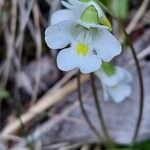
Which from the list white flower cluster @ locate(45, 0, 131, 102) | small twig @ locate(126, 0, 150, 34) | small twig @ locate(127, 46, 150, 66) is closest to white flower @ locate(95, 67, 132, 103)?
small twig @ locate(127, 46, 150, 66)

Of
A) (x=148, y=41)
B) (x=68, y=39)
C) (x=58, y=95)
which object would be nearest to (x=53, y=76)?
(x=58, y=95)

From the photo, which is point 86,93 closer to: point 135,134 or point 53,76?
point 53,76

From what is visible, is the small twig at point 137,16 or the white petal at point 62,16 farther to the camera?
the small twig at point 137,16

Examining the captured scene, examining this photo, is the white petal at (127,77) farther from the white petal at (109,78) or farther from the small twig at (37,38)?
the small twig at (37,38)

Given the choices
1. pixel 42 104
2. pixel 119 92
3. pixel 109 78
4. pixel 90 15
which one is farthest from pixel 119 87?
pixel 90 15

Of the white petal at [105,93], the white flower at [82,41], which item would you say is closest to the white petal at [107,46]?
the white flower at [82,41]

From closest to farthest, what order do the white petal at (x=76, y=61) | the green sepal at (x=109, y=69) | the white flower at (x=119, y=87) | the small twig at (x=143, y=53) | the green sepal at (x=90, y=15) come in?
the green sepal at (x=90, y=15), the white petal at (x=76, y=61), the green sepal at (x=109, y=69), the white flower at (x=119, y=87), the small twig at (x=143, y=53)

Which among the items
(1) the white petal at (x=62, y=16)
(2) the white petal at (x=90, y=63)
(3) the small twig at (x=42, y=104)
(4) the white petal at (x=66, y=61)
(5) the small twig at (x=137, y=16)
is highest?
(1) the white petal at (x=62, y=16)

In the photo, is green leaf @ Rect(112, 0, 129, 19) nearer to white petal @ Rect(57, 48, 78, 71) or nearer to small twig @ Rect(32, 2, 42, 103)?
small twig @ Rect(32, 2, 42, 103)

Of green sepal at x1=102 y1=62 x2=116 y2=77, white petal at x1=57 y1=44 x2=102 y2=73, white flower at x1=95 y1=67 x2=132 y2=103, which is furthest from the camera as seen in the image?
white flower at x1=95 y1=67 x2=132 y2=103

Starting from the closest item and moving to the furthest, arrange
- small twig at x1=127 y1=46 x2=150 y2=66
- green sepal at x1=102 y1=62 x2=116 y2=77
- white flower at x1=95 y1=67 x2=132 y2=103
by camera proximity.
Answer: green sepal at x1=102 y1=62 x2=116 y2=77, white flower at x1=95 y1=67 x2=132 y2=103, small twig at x1=127 y1=46 x2=150 y2=66
